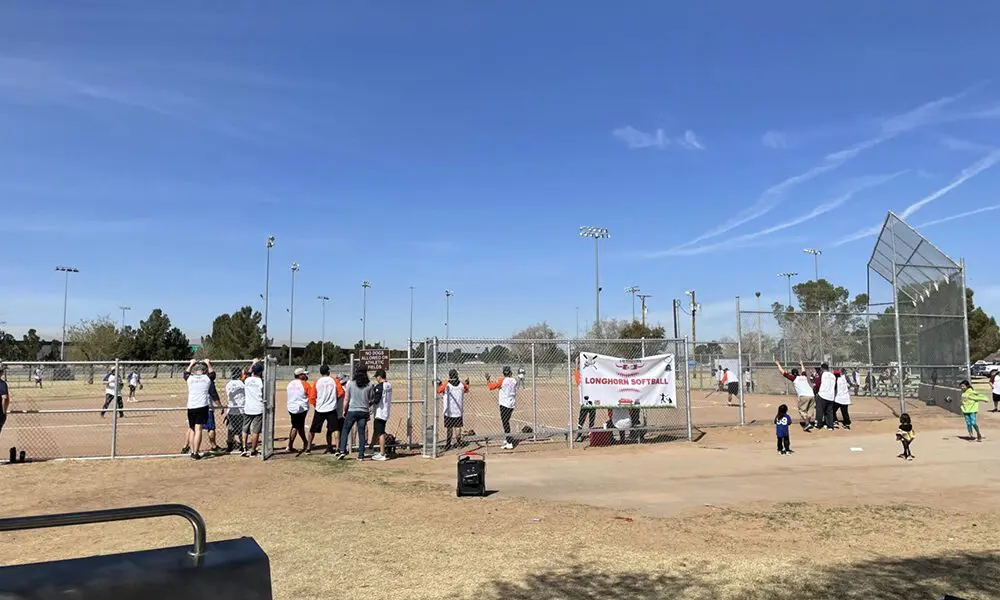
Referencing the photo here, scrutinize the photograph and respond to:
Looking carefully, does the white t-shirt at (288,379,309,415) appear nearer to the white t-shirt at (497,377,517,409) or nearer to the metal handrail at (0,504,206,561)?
the white t-shirt at (497,377,517,409)

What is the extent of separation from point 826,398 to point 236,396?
14342 mm

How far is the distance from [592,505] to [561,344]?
18.7ft

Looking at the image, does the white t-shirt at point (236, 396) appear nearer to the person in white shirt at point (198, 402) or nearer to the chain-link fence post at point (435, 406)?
the person in white shirt at point (198, 402)

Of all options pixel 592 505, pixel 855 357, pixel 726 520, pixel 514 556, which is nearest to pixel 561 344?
pixel 592 505

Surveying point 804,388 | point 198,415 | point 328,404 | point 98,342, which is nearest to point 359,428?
point 328,404

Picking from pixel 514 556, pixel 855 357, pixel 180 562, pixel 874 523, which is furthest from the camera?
pixel 855 357

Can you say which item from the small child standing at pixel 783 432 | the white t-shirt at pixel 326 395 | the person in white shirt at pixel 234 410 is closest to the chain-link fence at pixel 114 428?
the person in white shirt at pixel 234 410

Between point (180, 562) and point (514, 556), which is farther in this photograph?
point (514, 556)

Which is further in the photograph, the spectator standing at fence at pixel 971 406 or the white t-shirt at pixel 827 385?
the white t-shirt at pixel 827 385

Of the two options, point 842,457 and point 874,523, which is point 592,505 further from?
point 842,457

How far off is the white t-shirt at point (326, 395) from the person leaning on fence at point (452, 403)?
2.14 meters

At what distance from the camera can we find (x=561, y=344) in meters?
14.3

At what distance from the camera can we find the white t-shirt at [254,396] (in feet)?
42.3

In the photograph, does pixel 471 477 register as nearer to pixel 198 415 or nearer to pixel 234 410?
pixel 198 415
